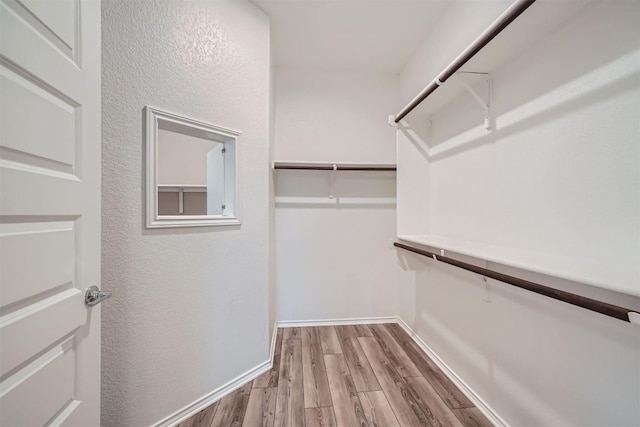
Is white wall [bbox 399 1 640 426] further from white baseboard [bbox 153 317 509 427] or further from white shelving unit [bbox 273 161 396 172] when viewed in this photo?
white shelving unit [bbox 273 161 396 172]

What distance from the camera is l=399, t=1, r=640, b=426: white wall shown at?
33.2 inches

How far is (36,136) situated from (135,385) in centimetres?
125

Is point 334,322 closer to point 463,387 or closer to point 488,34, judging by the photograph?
point 463,387

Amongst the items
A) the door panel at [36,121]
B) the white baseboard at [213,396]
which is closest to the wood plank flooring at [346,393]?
the white baseboard at [213,396]

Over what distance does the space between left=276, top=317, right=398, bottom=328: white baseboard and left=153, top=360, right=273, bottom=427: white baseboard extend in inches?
25.5

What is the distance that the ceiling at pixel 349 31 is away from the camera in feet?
5.89

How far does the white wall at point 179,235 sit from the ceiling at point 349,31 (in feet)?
0.91

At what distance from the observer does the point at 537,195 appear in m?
1.14

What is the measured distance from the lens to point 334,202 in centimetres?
257

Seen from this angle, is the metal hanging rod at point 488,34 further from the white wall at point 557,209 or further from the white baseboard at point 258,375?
the white baseboard at point 258,375

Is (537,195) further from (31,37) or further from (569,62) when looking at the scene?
(31,37)

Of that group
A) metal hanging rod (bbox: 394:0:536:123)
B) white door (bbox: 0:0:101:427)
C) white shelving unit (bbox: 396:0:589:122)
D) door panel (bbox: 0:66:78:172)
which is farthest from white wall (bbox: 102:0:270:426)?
white shelving unit (bbox: 396:0:589:122)

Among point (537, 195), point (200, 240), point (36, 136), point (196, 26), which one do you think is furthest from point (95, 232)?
point (537, 195)

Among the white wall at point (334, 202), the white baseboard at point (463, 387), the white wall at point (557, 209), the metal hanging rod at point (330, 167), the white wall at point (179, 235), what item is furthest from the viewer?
the white wall at point (334, 202)
